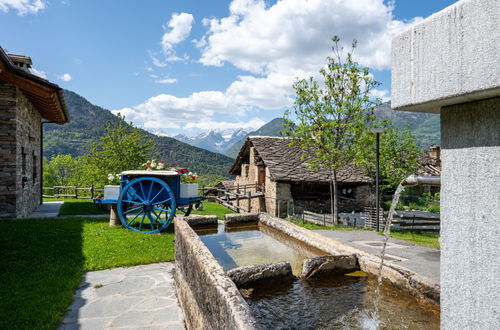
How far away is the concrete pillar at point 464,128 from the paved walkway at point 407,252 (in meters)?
4.34

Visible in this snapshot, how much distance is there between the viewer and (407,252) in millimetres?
6777

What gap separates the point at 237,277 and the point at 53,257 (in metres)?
3.93

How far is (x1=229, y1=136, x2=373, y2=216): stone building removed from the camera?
684 inches

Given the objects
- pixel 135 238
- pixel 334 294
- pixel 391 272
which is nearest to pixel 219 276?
pixel 334 294

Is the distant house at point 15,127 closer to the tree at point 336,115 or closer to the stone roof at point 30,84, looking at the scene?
the stone roof at point 30,84

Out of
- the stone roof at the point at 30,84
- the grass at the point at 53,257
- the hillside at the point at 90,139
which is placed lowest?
the grass at the point at 53,257

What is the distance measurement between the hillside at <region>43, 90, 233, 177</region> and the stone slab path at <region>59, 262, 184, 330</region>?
370ft

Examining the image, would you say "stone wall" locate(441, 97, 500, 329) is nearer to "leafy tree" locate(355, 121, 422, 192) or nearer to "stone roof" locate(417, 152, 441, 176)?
"leafy tree" locate(355, 121, 422, 192)

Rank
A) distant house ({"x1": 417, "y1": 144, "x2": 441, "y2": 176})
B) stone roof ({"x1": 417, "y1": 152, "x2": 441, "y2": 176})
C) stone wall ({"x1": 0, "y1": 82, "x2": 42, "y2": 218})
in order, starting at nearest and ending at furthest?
stone wall ({"x1": 0, "y1": 82, "x2": 42, "y2": 218}), stone roof ({"x1": 417, "y1": 152, "x2": 441, "y2": 176}), distant house ({"x1": 417, "y1": 144, "x2": 441, "y2": 176})

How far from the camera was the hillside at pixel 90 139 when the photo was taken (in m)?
119

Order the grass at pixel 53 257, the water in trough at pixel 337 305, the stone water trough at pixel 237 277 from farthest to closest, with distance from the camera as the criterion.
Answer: the grass at pixel 53 257, the water in trough at pixel 337 305, the stone water trough at pixel 237 277

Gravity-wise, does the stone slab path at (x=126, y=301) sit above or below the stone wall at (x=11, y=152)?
below

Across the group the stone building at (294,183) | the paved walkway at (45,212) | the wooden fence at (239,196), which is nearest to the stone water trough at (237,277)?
the paved walkway at (45,212)

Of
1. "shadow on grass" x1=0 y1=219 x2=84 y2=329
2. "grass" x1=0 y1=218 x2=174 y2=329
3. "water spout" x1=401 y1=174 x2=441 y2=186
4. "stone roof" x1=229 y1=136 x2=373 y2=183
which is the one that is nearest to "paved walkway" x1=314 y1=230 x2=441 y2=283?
"water spout" x1=401 y1=174 x2=441 y2=186
